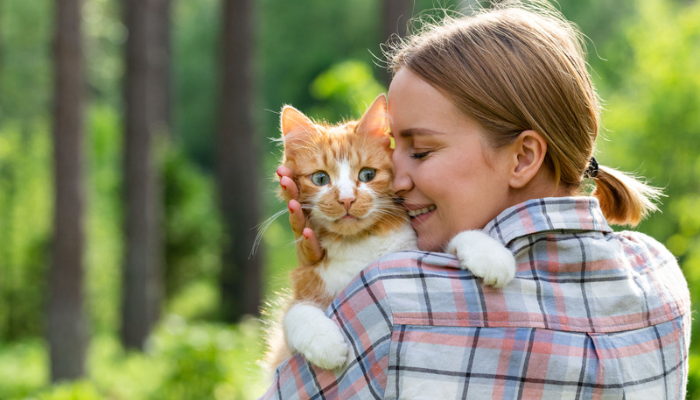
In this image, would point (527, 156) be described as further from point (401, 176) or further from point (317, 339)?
point (317, 339)

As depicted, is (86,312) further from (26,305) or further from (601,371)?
(601,371)

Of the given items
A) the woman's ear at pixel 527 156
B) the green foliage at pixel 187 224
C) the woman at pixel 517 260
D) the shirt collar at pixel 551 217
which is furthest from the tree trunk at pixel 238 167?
the shirt collar at pixel 551 217

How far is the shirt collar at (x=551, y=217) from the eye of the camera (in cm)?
166

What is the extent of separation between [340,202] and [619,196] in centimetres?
90

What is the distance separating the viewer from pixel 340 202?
2.13m

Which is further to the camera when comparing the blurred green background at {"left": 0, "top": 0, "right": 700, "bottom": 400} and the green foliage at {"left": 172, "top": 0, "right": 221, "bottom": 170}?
the green foliage at {"left": 172, "top": 0, "right": 221, "bottom": 170}

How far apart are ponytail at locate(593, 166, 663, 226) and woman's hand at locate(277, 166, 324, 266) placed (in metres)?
0.91

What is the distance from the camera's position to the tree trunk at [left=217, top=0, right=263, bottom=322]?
37.3 ft

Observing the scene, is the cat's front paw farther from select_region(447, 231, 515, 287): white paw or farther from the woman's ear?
the woman's ear

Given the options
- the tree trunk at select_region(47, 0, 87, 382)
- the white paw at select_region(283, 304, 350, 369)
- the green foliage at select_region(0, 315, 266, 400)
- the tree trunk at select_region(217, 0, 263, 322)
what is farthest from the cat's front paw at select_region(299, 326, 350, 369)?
the tree trunk at select_region(217, 0, 263, 322)

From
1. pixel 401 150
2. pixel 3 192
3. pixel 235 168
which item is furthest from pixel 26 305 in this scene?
pixel 401 150

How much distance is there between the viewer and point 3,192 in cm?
1209

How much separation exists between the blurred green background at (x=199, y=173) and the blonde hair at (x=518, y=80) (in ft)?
2.37

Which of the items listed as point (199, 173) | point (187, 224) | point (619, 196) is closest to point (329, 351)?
point (619, 196)
